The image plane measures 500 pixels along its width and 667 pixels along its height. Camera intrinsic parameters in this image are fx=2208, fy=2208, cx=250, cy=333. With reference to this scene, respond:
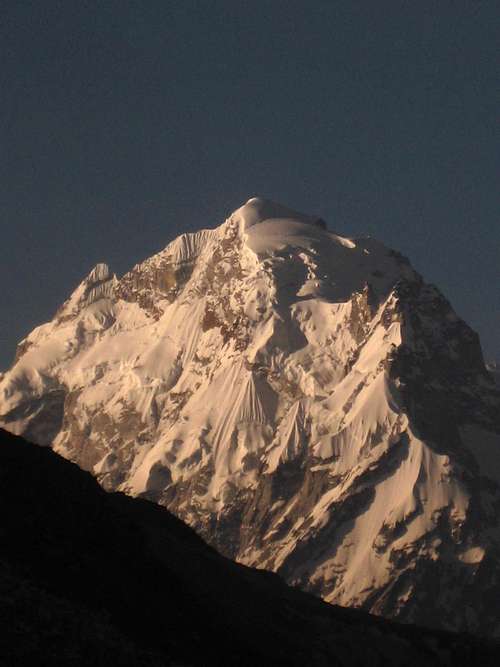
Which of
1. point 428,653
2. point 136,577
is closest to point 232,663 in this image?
point 136,577

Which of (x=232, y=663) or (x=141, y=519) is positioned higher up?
(x=141, y=519)

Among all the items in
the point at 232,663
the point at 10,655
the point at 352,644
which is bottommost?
the point at 10,655

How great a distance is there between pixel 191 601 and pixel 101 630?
21.2 metres

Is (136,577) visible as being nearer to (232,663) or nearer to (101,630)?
(232,663)

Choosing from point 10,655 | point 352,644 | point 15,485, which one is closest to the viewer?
point 10,655

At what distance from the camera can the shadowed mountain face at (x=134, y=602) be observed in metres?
93.9

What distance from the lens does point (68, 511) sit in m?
116

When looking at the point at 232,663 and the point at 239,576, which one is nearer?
the point at 232,663

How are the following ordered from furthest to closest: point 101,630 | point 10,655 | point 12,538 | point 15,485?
point 15,485
point 12,538
point 101,630
point 10,655

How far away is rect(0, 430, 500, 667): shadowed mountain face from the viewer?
93938 mm

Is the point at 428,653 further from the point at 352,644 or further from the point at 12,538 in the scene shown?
the point at 12,538

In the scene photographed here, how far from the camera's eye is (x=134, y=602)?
108562 millimetres

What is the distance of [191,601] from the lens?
11681 centimetres

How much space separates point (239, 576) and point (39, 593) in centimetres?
3870
